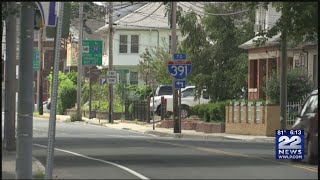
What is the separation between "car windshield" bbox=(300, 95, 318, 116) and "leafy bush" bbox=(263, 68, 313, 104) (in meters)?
13.5

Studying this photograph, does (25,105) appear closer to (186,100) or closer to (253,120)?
(253,120)

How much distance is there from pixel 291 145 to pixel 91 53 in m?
29.9

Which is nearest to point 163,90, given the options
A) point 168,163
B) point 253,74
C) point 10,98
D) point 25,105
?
point 253,74

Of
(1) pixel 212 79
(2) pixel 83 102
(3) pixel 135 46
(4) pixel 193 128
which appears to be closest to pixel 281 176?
(4) pixel 193 128

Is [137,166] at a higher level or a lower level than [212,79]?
lower

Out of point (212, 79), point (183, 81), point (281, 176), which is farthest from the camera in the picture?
point (212, 79)

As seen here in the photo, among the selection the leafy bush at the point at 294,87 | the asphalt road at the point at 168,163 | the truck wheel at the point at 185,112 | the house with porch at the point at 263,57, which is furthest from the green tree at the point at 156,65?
the asphalt road at the point at 168,163

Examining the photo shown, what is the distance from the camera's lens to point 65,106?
2042 inches

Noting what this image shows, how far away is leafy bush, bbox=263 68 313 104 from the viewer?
28.4 metres

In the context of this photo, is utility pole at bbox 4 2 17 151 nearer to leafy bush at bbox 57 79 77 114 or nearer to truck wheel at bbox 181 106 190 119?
truck wheel at bbox 181 106 190 119

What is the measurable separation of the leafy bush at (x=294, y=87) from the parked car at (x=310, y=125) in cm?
1350

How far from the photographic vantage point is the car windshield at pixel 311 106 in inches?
574

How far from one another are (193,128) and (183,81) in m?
4.89

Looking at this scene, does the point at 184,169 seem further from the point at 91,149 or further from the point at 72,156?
the point at 91,149
